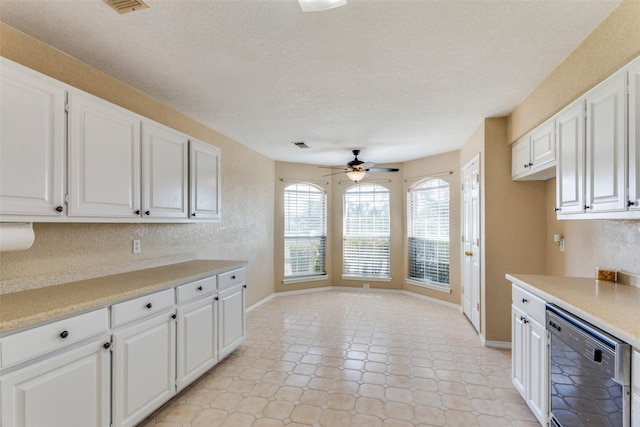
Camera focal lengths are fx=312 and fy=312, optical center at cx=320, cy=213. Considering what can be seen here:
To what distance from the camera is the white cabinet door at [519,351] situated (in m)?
2.31

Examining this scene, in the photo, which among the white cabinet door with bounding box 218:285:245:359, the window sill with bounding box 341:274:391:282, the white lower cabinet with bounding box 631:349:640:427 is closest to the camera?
the white lower cabinet with bounding box 631:349:640:427

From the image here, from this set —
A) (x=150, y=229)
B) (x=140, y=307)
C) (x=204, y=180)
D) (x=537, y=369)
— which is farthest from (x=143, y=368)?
(x=537, y=369)

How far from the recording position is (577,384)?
1.67 metres

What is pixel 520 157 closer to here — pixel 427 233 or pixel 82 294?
pixel 427 233

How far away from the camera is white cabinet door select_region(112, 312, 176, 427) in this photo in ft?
6.42

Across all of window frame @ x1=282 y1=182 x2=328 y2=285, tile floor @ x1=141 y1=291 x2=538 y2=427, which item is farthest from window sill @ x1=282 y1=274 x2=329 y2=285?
tile floor @ x1=141 y1=291 x2=538 y2=427

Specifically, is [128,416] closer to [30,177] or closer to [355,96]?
[30,177]

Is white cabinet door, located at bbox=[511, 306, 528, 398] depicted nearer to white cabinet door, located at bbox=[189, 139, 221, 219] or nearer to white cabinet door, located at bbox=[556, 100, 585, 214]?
white cabinet door, located at bbox=[556, 100, 585, 214]

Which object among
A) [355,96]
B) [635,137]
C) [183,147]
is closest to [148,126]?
[183,147]

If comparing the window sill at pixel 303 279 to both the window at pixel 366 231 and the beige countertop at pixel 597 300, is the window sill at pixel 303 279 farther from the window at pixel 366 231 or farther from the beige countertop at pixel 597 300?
the beige countertop at pixel 597 300

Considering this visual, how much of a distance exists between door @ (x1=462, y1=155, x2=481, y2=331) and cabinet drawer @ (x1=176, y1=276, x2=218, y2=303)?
3.13 meters

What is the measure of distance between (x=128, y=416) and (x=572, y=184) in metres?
3.43

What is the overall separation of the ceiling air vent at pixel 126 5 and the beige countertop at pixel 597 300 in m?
2.85

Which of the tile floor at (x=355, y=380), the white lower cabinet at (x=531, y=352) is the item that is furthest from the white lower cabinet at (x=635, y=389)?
the tile floor at (x=355, y=380)
